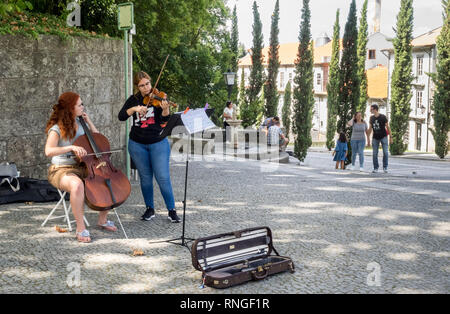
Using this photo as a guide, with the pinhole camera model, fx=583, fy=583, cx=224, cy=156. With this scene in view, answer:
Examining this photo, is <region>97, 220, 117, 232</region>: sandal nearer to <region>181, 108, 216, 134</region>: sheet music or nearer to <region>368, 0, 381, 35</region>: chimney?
<region>181, 108, 216, 134</region>: sheet music

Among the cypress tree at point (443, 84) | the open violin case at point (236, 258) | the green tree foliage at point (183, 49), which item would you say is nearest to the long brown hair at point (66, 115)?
the open violin case at point (236, 258)

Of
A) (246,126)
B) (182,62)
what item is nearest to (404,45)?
(246,126)

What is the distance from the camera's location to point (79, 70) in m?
9.76

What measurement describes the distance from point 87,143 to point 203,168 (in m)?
6.75

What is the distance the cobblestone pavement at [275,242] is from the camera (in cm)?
494

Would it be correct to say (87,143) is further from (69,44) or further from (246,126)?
(246,126)

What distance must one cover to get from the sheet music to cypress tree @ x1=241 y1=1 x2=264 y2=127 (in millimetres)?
26629

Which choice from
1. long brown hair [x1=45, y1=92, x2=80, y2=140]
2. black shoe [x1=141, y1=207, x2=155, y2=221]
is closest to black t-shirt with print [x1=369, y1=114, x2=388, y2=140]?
black shoe [x1=141, y1=207, x2=155, y2=221]

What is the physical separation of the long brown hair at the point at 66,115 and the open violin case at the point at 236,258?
7.41ft

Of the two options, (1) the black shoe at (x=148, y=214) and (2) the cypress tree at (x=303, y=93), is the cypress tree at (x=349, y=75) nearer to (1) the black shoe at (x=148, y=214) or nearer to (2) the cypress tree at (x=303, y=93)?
(2) the cypress tree at (x=303, y=93)

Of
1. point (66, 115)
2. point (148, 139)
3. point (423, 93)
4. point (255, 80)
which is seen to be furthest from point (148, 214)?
point (423, 93)

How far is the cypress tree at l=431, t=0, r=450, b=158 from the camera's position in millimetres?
34531

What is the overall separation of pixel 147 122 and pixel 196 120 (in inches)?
45.2

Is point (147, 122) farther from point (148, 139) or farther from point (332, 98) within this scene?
point (332, 98)
